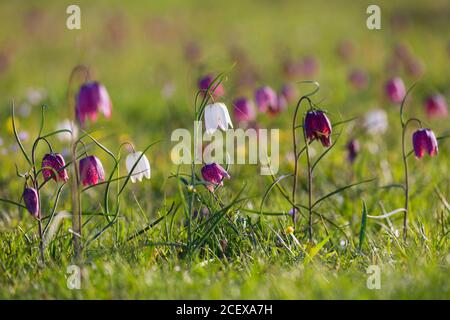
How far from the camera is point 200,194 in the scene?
2.27 meters

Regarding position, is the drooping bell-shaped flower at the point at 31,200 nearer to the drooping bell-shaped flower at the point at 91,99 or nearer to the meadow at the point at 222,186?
the meadow at the point at 222,186

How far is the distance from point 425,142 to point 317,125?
0.42 m

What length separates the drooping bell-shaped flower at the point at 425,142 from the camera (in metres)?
2.38

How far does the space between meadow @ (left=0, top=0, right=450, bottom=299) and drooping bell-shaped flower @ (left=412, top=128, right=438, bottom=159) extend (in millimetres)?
142

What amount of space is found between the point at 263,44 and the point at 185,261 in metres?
6.17

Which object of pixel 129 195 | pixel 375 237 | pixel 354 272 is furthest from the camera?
pixel 129 195

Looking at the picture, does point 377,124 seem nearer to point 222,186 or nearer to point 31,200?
point 222,186

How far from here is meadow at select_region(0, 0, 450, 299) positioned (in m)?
1.98

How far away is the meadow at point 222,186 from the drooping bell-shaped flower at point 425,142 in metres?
0.14

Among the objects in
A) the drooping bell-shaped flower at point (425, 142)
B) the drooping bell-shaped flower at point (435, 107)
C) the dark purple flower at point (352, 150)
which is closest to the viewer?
the drooping bell-shaped flower at point (425, 142)

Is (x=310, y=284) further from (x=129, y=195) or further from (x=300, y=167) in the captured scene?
(x=300, y=167)

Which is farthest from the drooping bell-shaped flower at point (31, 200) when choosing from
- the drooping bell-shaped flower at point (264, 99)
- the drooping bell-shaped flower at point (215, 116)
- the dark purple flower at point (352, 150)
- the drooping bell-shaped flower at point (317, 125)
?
the dark purple flower at point (352, 150)
